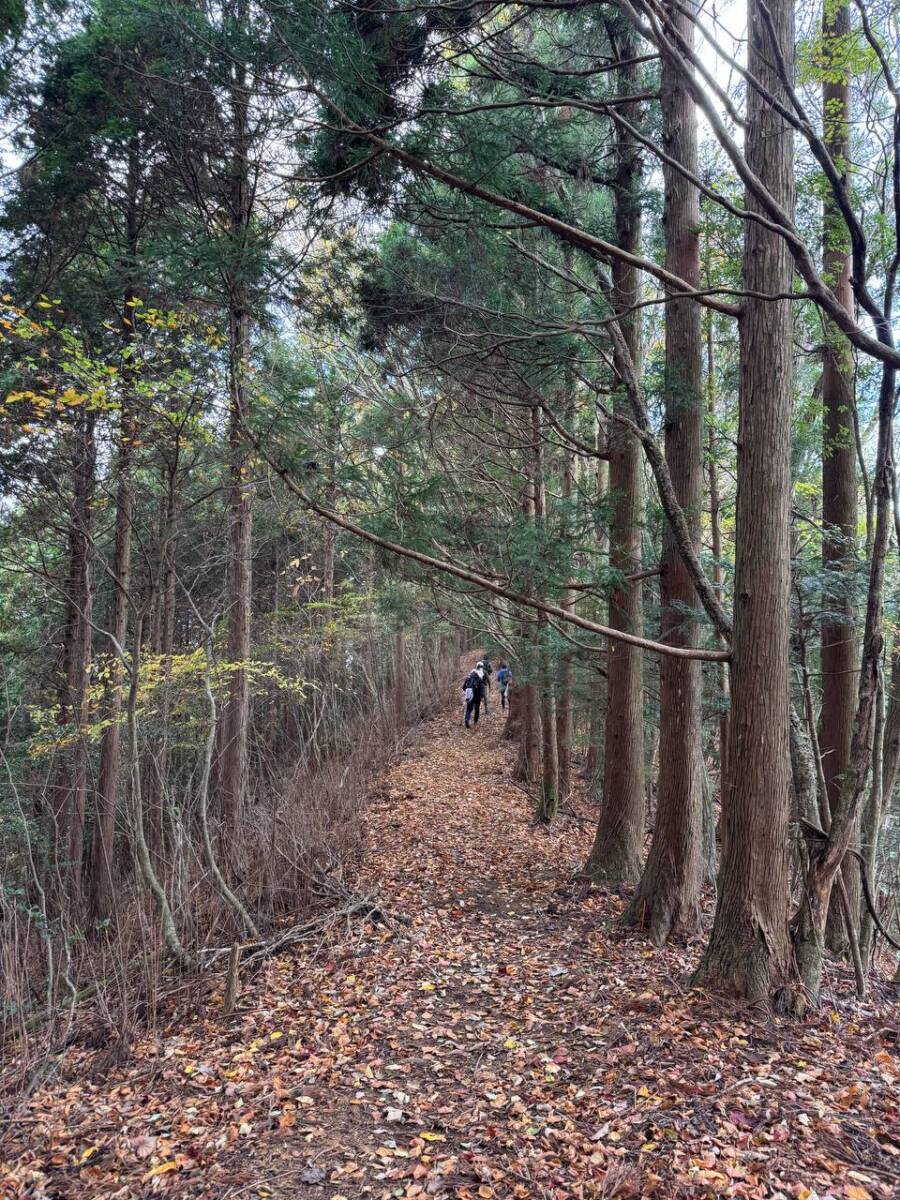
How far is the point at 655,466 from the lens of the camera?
4.05 m

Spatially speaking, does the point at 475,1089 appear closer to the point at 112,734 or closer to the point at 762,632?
the point at 762,632

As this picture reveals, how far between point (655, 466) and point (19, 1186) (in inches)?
182

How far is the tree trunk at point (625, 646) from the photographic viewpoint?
6.05 m

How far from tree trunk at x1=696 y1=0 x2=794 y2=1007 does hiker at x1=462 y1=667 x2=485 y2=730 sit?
38.4ft

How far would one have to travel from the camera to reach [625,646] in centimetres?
638

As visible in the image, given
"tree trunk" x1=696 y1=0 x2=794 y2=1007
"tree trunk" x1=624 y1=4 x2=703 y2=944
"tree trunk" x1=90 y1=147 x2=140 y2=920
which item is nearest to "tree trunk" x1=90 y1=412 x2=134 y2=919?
"tree trunk" x1=90 y1=147 x2=140 y2=920

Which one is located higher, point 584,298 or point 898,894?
point 584,298

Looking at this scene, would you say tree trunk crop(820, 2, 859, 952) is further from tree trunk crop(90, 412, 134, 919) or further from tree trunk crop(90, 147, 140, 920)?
tree trunk crop(90, 412, 134, 919)

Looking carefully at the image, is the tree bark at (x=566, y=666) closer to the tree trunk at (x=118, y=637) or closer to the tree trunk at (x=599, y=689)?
the tree trunk at (x=599, y=689)

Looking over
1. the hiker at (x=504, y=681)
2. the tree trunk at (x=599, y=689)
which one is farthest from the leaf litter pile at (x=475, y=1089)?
the hiker at (x=504, y=681)

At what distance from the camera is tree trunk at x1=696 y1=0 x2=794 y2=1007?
3682 millimetres

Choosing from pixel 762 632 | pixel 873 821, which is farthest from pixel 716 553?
pixel 762 632

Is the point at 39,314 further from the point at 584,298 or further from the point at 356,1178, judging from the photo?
the point at 356,1178

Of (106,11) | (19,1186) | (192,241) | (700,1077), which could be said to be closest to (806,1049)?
(700,1077)
